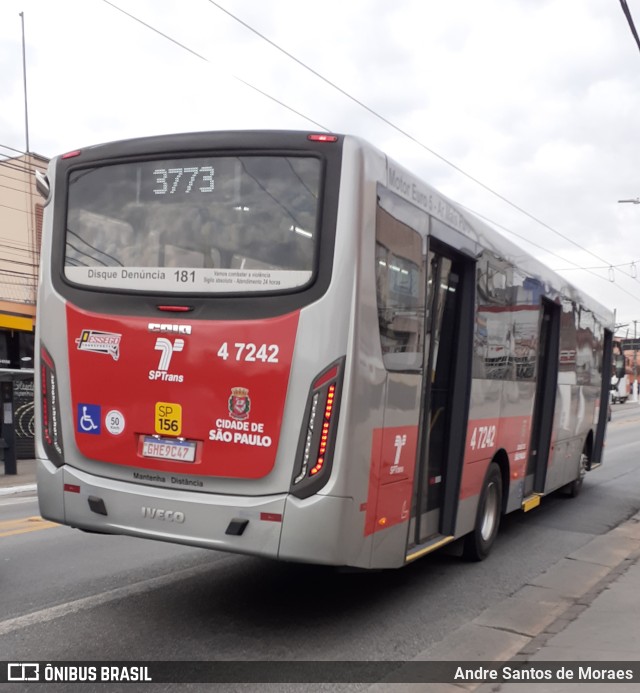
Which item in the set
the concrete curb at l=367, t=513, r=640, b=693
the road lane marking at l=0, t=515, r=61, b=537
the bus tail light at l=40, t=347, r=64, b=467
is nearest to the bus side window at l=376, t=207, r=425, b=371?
the concrete curb at l=367, t=513, r=640, b=693

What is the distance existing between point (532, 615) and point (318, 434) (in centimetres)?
259

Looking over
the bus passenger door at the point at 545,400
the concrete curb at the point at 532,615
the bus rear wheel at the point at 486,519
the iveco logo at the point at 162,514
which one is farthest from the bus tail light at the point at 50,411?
the bus passenger door at the point at 545,400

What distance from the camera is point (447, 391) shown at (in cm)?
702

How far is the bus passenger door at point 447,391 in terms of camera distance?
21.7 feet

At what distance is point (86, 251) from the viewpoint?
5906 mm

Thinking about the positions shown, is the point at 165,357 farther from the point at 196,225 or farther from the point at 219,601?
the point at 219,601

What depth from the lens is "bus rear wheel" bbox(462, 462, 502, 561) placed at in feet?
25.9

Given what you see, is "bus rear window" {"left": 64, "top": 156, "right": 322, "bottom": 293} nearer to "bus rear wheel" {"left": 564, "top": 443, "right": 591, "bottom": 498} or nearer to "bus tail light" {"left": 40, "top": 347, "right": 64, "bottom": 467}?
"bus tail light" {"left": 40, "top": 347, "right": 64, "bottom": 467}

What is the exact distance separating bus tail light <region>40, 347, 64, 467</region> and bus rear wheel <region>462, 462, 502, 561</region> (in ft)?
13.1

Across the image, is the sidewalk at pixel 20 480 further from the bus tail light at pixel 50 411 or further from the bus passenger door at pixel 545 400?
the bus passenger door at pixel 545 400

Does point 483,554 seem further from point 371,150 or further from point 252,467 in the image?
point 371,150

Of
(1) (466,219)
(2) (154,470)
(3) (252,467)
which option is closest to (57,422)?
(2) (154,470)

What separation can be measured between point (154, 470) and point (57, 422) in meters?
0.92

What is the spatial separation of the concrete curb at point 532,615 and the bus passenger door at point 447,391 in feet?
2.87
